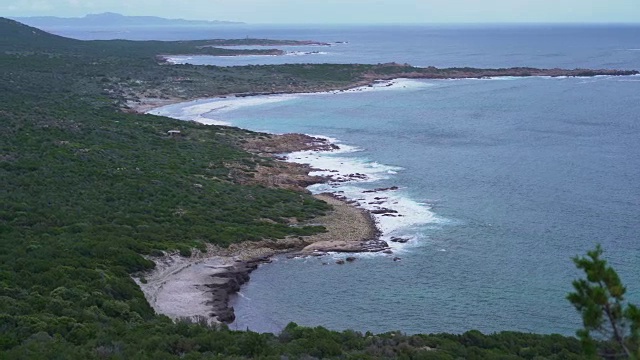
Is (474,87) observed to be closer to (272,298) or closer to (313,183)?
(313,183)

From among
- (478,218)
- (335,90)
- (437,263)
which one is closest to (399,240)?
(437,263)

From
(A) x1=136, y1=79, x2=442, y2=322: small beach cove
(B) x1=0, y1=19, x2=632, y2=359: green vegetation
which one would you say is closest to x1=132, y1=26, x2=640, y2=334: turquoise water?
(A) x1=136, y1=79, x2=442, y2=322: small beach cove

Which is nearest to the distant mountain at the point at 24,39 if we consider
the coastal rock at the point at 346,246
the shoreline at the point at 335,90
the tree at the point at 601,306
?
the shoreline at the point at 335,90

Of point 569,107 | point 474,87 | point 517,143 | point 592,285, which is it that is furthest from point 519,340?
point 474,87

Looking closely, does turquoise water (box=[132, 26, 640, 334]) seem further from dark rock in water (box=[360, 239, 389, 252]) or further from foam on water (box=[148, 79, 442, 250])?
dark rock in water (box=[360, 239, 389, 252])

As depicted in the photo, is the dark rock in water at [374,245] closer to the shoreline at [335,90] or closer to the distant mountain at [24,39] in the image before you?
the shoreline at [335,90]
